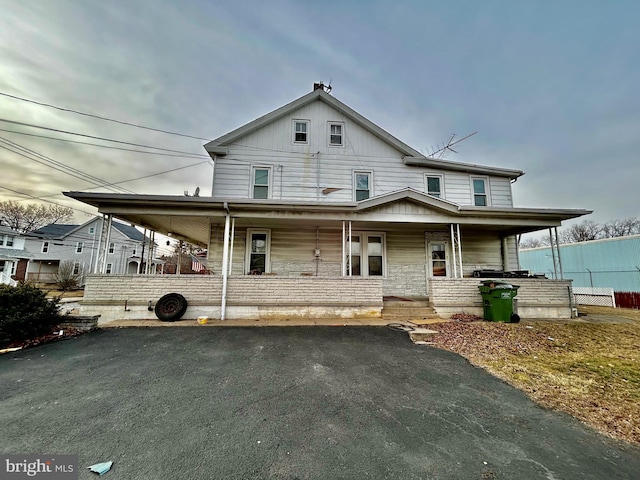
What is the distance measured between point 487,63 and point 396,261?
10766 mm

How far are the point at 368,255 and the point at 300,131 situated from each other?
6.09 meters

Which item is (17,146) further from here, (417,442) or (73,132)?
(417,442)

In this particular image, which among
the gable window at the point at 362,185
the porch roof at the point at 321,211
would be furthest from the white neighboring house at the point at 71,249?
the gable window at the point at 362,185

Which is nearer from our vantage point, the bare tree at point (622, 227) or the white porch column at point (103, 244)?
the white porch column at point (103, 244)

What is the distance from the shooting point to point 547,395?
3.41 metres

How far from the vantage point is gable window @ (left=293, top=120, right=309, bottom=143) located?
1093 cm

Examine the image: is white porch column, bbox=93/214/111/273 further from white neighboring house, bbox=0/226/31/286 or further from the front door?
white neighboring house, bbox=0/226/31/286

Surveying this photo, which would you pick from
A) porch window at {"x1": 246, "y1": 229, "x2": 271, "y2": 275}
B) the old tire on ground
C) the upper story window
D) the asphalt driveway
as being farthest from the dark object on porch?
the old tire on ground

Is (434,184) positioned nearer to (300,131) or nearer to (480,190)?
(480,190)

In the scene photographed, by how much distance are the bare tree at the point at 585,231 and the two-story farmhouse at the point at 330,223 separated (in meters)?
43.2

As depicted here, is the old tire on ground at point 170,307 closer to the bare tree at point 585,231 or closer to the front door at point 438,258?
the front door at point 438,258

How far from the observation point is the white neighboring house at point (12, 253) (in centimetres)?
2480

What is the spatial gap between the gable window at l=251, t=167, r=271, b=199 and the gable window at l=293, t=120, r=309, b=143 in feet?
6.18

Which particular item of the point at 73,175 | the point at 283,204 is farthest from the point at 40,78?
the point at 283,204
